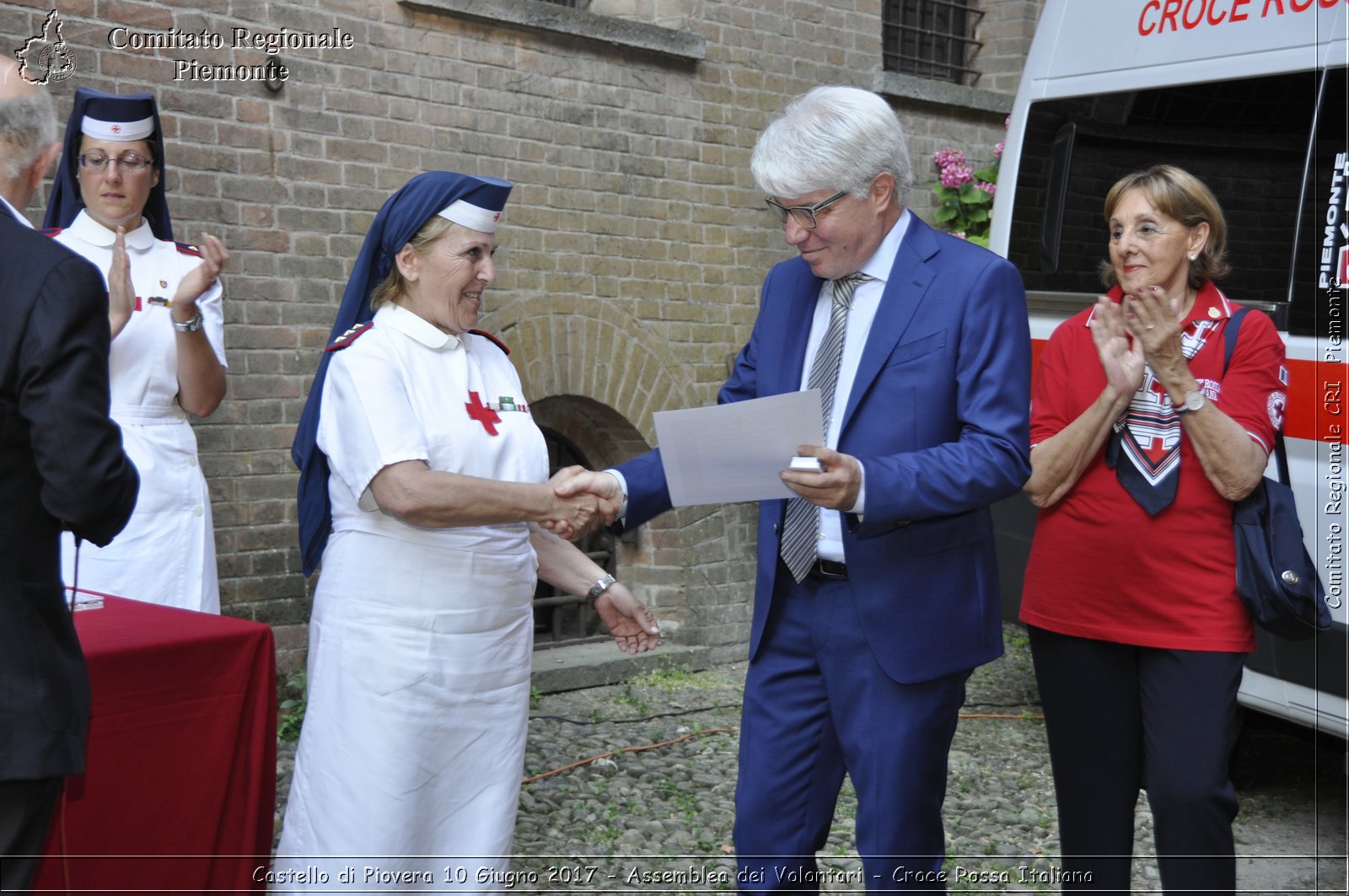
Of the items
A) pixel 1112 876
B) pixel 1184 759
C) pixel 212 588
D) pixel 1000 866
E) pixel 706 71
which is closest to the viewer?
pixel 1184 759

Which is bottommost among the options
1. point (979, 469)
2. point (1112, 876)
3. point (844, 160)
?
point (1112, 876)

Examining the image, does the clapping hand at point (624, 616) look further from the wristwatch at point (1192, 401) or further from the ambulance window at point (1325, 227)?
the ambulance window at point (1325, 227)

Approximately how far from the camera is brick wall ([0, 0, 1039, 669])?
5723mm

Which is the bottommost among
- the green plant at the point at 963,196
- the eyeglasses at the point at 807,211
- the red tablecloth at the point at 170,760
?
the red tablecloth at the point at 170,760

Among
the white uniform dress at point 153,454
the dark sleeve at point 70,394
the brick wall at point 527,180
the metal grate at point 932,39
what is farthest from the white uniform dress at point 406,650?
the metal grate at point 932,39

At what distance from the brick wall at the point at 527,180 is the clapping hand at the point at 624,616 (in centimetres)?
284

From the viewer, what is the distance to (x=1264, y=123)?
4.92 meters

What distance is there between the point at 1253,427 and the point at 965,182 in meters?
5.59

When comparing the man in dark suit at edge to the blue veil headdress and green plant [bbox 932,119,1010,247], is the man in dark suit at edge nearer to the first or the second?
the blue veil headdress

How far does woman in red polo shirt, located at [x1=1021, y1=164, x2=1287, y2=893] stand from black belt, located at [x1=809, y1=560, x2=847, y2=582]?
2.42 feet

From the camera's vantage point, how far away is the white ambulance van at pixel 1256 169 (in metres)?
4.62

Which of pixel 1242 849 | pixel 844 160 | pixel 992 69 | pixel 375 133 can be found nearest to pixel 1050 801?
pixel 1242 849

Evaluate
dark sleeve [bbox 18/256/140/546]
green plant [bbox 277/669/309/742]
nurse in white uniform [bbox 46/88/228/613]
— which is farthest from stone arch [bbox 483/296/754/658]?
dark sleeve [bbox 18/256/140/546]

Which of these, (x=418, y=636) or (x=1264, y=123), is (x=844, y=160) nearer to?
(x=418, y=636)
